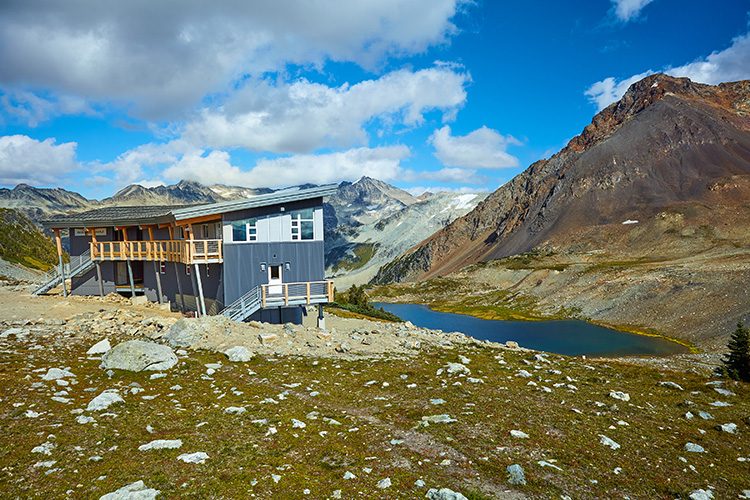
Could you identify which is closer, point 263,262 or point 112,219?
point 263,262

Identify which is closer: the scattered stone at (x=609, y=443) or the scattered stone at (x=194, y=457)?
the scattered stone at (x=194, y=457)

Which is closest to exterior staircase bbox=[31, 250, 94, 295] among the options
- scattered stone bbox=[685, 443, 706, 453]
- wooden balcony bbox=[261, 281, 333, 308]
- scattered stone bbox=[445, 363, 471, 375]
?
wooden balcony bbox=[261, 281, 333, 308]

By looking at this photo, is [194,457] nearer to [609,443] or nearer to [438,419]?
[438,419]

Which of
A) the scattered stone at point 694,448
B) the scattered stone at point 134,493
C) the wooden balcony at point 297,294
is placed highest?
the wooden balcony at point 297,294

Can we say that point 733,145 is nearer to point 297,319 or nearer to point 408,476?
point 297,319

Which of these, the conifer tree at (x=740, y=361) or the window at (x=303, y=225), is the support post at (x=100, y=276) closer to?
the window at (x=303, y=225)

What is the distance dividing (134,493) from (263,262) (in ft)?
78.6

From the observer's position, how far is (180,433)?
9750 millimetres

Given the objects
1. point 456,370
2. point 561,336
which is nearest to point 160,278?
point 456,370

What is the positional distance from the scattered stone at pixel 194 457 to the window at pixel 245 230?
22855mm

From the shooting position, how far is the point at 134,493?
7109 mm

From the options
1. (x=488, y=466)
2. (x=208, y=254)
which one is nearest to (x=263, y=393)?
(x=488, y=466)

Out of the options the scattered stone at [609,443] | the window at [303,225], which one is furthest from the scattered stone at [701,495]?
the window at [303,225]

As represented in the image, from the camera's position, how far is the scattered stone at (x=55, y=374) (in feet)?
42.0
